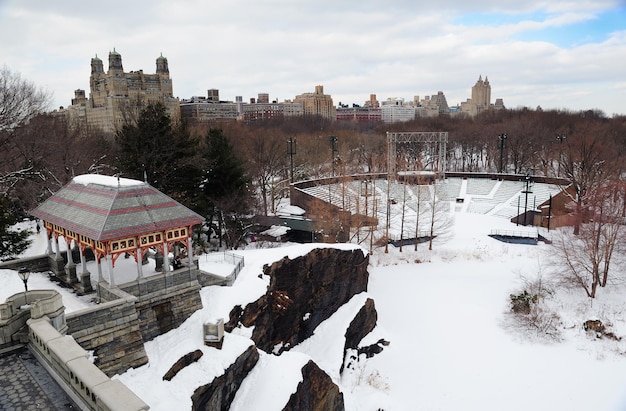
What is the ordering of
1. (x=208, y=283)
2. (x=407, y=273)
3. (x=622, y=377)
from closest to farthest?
(x=208, y=283) → (x=622, y=377) → (x=407, y=273)

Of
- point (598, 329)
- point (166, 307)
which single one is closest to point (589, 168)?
point (598, 329)

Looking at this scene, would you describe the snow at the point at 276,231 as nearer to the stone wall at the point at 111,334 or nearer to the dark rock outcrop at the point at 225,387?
the dark rock outcrop at the point at 225,387

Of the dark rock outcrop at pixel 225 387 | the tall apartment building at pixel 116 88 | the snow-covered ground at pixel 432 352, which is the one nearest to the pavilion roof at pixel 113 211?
the snow-covered ground at pixel 432 352

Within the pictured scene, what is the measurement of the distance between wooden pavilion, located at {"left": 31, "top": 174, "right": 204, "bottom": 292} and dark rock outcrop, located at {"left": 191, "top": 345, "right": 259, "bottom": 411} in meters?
3.89

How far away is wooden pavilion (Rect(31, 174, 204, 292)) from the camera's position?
13.2 meters

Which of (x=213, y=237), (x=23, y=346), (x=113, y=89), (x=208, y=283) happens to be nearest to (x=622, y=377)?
(x=208, y=283)

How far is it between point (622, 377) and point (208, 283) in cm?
1652

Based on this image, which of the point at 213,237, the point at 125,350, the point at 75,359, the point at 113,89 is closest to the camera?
the point at 75,359

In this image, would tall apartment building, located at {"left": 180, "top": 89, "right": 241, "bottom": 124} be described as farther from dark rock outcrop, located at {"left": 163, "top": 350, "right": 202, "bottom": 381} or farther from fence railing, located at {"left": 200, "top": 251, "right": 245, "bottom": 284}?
dark rock outcrop, located at {"left": 163, "top": 350, "right": 202, "bottom": 381}

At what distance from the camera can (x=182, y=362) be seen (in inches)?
500

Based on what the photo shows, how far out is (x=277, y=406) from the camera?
13102 millimetres

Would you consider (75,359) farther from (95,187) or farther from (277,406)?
(95,187)

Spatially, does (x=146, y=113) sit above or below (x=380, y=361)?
above

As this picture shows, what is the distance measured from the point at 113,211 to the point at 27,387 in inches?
225
